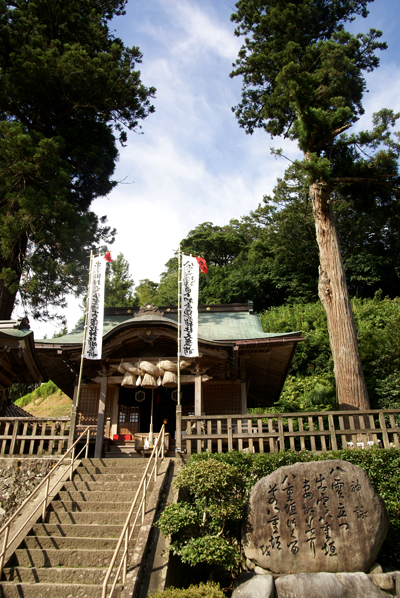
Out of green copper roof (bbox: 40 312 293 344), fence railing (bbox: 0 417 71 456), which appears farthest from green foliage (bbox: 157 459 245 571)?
green copper roof (bbox: 40 312 293 344)

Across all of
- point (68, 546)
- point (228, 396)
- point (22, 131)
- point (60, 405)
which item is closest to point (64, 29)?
point (22, 131)

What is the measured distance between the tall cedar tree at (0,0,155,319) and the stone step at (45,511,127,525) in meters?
9.70

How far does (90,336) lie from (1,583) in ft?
21.2

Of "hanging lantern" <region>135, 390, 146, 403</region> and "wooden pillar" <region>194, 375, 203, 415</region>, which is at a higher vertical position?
"hanging lantern" <region>135, 390, 146, 403</region>

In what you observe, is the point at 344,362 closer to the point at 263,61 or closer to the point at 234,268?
the point at 263,61

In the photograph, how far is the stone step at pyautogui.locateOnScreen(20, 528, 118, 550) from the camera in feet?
20.4

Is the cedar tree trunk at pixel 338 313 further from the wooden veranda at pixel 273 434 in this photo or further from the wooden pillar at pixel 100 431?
the wooden pillar at pixel 100 431

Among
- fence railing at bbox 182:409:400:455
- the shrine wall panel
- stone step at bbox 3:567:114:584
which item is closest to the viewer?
stone step at bbox 3:567:114:584

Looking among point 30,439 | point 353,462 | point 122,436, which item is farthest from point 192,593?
point 122,436

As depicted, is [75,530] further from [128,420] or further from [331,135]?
[331,135]

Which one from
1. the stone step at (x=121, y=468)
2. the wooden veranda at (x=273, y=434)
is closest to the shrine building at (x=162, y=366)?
the wooden veranda at (x=273, y=434)

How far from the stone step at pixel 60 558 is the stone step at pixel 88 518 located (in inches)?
30.1

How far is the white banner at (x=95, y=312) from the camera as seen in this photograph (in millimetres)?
11203

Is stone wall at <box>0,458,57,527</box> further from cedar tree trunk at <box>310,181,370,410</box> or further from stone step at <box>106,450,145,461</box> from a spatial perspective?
cedar tree trunk at <box>310,181,370,410</box>
